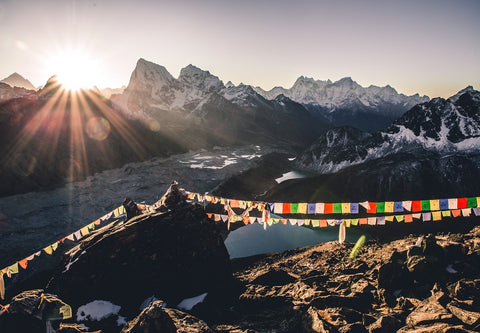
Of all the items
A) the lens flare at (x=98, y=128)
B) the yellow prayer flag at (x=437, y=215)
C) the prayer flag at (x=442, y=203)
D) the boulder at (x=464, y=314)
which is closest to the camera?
the boulder at (x=464, y=314)

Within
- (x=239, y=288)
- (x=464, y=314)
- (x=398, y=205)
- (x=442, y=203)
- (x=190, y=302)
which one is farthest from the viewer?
(x=398, y=205)

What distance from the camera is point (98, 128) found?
5477 inches

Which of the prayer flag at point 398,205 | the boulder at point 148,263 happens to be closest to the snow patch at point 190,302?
the boulder at point 148,263

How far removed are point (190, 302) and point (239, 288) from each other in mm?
4502

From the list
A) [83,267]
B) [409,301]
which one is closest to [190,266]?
[83,267]

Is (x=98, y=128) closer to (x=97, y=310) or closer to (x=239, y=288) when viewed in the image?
(x=97, y=310)

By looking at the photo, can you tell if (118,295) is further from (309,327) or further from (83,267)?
(309,327)

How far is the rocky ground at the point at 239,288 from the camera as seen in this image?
11.2 metres

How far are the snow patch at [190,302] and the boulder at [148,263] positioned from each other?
513 millimetres

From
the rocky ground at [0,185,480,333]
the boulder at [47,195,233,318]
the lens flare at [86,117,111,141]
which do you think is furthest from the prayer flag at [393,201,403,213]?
the lens flare at [86,117,111,141]

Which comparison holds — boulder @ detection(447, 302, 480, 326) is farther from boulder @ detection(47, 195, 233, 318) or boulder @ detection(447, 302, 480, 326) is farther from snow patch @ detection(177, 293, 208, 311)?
boulder @ detection(47, 195, 233, 318)

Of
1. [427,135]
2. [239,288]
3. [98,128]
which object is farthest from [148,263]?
[427,135]

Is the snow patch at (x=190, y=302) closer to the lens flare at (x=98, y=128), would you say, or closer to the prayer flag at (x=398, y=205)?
the prayer flag at (x=398, y=205)

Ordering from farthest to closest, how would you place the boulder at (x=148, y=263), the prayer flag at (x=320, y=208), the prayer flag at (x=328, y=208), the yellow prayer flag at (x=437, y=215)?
the prayer flag at (x=320, y=208) → the prayer flag at (x=328, y=208) → the yellow prayer flag at (x=437, y=215) → the boulder at (x=148, y=263)
